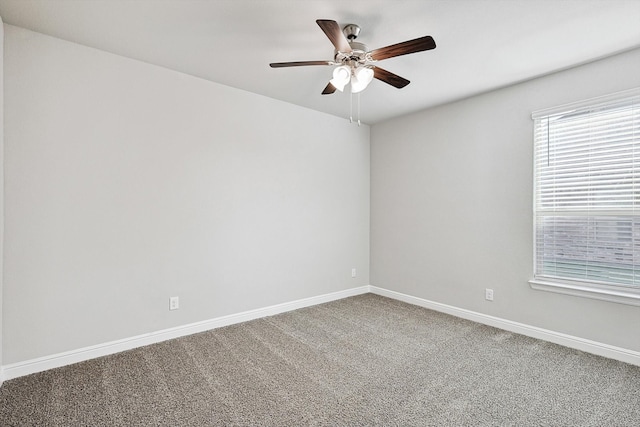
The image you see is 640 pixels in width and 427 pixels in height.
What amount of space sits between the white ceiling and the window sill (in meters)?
1.94

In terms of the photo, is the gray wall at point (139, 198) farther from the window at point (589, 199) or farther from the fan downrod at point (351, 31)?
the window at point (589, 199)

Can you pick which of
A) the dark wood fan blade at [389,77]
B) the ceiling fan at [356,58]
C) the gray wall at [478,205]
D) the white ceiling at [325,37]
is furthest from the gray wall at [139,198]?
the dark wood fan blade at [389,77]

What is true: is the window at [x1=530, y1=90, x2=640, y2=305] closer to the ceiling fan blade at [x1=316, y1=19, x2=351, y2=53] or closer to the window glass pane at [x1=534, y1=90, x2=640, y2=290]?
the window glass pane at [x1=534, y1=90, x2=640, y2=290]

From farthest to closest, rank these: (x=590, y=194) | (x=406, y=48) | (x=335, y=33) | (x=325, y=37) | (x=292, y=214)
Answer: (x=292, y=214) < (x=590, y=194) < (x=325, y=37) < (x=406, y=48) < (x=335, y=33)

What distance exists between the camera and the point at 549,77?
2926mm

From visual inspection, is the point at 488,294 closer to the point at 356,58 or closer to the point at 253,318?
the point at 253,318

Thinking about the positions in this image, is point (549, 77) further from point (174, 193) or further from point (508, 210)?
point (174, 193)

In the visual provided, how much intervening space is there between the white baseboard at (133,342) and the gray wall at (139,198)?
58 mm

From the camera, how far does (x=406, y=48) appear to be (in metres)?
1.93

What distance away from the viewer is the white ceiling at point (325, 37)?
2012 millimetres

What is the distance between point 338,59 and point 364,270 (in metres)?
3.16

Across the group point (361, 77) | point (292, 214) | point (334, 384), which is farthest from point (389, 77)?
point (334, 384)

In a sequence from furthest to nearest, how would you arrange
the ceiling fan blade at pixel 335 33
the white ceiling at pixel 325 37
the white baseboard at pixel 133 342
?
the white baseboard at pixel 133 342 → the white ceiling at pixel 325 37 → the ceiling fan blade at pixel 335 33

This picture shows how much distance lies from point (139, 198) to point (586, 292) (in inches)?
→ 156
